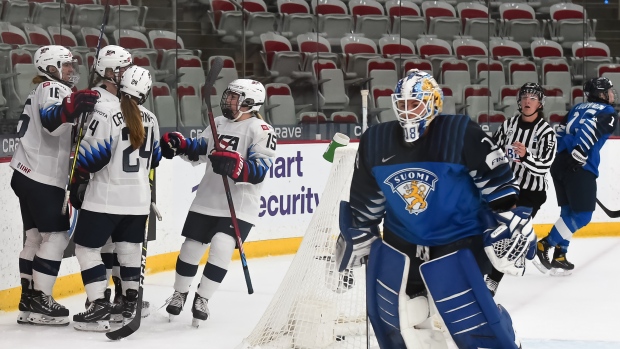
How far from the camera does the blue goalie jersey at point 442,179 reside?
3.06m

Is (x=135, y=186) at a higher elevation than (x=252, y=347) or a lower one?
higher

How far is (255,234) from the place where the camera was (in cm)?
732

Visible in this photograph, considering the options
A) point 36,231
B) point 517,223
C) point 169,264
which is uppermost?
point 517,223

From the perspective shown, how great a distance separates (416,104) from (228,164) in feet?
5.82

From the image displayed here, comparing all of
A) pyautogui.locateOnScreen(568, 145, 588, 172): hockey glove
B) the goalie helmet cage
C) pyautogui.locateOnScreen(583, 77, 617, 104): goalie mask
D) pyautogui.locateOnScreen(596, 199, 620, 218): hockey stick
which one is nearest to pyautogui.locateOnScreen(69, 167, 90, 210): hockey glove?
the goalie helmet cage

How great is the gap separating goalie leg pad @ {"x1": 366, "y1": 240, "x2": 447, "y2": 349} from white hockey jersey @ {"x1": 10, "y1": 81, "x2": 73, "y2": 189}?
219cm

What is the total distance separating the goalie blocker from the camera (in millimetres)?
2986

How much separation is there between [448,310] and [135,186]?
82.4 inches

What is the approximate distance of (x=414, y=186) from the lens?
3.07m

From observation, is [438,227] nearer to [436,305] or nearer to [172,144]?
[436,305]

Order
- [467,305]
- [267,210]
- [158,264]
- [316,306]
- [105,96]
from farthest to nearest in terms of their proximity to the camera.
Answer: [267,210], [158,264], [105,96], [316,306], [467,305]


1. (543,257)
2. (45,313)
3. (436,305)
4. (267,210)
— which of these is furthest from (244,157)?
(543,257)

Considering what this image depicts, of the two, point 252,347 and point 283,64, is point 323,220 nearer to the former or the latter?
point 252,347

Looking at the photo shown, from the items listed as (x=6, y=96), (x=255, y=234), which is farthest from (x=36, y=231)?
(x=255, y=234)
